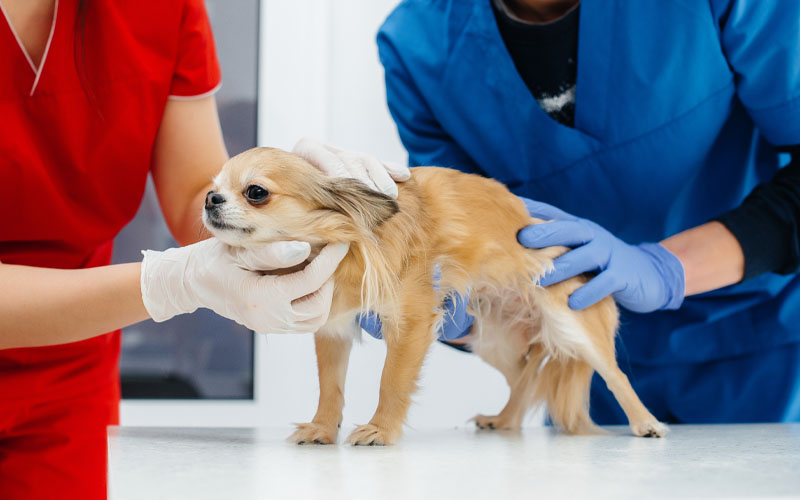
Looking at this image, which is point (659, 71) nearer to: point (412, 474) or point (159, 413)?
point (412, 474)

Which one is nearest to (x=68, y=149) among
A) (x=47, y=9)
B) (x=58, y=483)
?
(x=47, y=9)

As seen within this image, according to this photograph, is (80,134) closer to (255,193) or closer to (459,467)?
(255,193)

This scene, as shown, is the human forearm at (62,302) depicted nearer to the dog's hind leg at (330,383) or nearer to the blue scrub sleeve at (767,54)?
the dog's hind leg at (330,383)

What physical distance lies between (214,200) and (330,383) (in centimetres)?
46

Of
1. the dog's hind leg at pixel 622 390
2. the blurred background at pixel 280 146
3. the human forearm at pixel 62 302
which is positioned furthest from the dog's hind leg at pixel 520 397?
the blurred background at pixel 280 146

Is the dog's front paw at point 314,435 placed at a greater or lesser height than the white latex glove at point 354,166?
lesser

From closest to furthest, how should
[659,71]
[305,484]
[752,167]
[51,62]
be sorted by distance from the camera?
[305,484] < [51,62] < [659,71] < [752,167]

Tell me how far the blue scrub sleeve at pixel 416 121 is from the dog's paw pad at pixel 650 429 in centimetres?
77

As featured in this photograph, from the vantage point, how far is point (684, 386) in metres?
1.66

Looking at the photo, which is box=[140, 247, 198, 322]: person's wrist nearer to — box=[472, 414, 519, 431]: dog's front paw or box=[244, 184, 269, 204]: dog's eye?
box=[244, 184, 269, 204]: dog's eye

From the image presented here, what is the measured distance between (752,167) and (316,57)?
2.03 m

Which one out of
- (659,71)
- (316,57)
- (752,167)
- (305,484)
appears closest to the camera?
(305,484)

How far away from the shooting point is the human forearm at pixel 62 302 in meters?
1.15

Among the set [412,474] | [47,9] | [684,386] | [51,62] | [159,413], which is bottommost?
[159,413]
